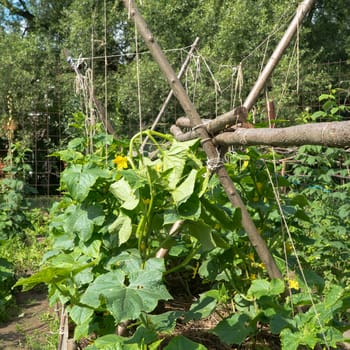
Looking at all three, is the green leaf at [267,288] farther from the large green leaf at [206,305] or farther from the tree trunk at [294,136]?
the tree trunk at [294,136]

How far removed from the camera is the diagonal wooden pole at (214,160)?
1596mm

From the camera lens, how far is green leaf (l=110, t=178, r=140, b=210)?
142 centimetres

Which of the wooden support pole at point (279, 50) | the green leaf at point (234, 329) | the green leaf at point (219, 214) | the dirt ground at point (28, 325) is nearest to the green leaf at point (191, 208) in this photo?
the green leaf at point (219, 214)

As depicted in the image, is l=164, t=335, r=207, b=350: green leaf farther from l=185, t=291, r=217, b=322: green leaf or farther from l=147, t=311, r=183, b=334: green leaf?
l=185, t=291, r=217, b=322: green leaf

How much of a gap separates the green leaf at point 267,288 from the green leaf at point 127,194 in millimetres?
520

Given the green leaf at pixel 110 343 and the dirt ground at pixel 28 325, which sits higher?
the green leaf at pixel 110 343

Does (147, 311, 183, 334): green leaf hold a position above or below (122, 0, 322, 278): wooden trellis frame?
below

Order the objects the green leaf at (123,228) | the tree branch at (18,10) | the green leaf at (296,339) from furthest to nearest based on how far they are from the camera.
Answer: the tree branch at (18,10)
the green leaf at (123,228)
the green leaf at (296,339)

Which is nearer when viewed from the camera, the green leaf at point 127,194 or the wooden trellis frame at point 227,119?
the green leaf at point 127,194

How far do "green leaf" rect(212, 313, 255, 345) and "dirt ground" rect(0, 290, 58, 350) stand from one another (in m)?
1.53

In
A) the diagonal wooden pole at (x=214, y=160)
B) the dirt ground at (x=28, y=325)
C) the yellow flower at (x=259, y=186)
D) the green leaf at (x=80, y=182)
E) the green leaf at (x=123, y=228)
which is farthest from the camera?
the dirt ground at (x=28, y=325)

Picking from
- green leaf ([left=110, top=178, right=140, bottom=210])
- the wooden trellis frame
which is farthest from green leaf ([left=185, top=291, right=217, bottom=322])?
green leaf ([left=110, top=178, right=140, bottom=210])

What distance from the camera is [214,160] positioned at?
1581 millimetres

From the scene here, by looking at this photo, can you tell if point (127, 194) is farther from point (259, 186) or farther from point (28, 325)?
point (28, 325)
